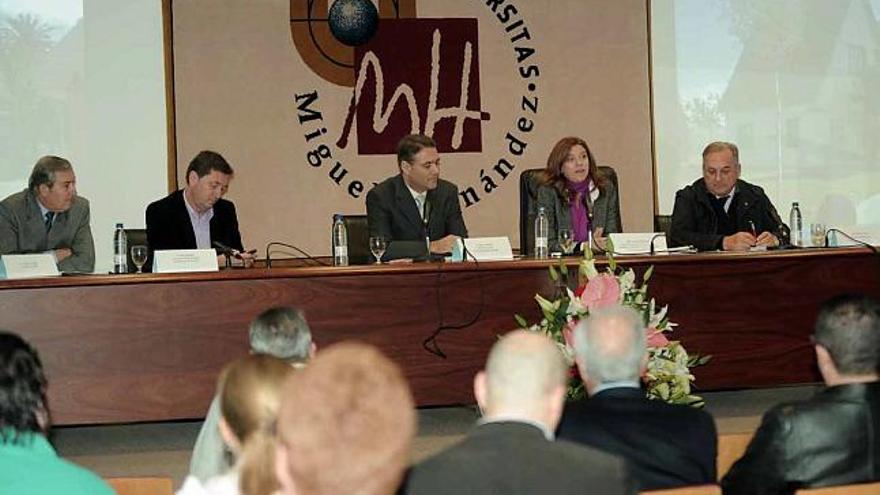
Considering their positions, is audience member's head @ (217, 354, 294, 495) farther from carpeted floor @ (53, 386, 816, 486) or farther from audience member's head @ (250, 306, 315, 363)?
carpeted floor @ (53, 386, 816, 486)

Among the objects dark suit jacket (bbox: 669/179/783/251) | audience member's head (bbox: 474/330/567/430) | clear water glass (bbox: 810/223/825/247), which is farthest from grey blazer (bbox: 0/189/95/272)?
audience member's head (bbox: 474/330/567/430)

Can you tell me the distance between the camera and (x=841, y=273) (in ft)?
20.4

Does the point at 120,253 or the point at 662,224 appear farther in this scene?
the point at 662,224

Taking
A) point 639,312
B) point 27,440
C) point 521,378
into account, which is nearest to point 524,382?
point 521,378

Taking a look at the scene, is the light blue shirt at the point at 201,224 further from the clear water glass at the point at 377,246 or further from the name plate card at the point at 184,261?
the clear water glass at the point at 377,246

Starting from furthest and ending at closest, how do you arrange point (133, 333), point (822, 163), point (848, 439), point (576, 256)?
point (822, 163) → point (576, 256) → point (133, 333) → point (848, 439)

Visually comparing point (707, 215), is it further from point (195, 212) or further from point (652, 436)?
point (652, 436)

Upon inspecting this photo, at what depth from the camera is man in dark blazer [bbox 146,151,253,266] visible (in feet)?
20.8

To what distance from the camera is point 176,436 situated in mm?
6207

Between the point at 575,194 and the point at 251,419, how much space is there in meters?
4.57

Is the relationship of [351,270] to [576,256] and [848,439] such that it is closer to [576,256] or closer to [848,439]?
[576,256]

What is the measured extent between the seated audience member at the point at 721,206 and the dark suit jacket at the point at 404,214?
1135 millimetres

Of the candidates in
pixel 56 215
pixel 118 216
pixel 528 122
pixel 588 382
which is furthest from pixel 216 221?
pixel 588 382

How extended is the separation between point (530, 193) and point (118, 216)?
8.74ft
